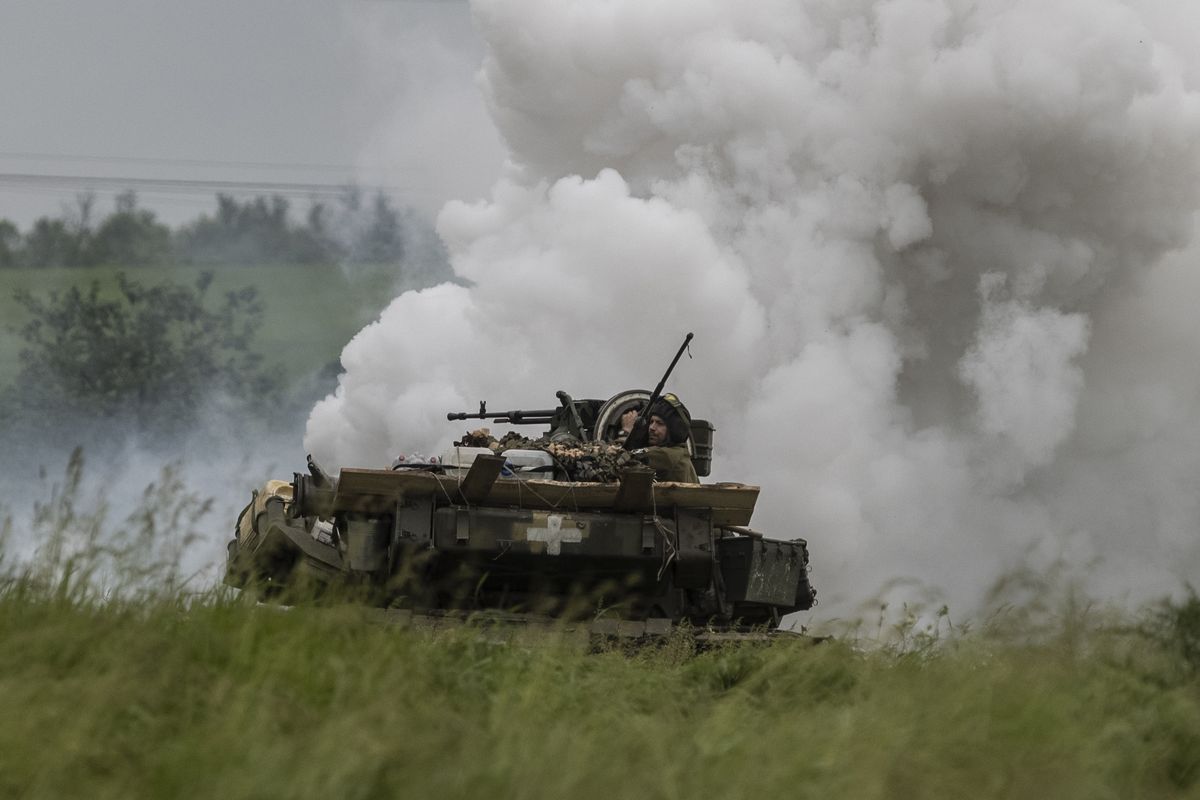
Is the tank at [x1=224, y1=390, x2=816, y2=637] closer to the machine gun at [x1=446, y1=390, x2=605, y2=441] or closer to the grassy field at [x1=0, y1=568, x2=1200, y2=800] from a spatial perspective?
the machine gun at [x1=446, y1=390, x2=605, y2=441]

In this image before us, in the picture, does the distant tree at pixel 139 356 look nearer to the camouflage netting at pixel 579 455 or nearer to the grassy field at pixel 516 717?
the camouflage netting at pixel 579 455

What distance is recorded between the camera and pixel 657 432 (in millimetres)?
14062

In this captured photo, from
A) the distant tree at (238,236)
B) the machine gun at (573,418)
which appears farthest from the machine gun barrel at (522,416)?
the distant tree at (238,236)

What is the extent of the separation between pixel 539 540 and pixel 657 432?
2.22 metres

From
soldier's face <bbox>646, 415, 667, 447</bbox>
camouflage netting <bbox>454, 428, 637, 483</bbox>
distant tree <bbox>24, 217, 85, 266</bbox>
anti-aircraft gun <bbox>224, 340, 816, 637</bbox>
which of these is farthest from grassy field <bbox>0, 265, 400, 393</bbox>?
soldier's face <bbox>646, 415, 667, 447</bbox>

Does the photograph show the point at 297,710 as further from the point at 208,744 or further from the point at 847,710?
the point at 847,710

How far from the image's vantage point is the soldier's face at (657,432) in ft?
46.1

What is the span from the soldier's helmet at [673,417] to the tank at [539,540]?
0.90 m

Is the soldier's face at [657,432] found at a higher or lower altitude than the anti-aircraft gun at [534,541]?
higher

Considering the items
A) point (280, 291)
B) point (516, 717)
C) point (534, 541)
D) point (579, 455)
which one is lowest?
point (516, 717)

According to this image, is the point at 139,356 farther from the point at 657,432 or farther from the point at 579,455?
the point at 579,455

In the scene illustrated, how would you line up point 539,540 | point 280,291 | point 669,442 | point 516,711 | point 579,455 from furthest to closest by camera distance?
point 669,442 → point 579,455 → point 539,540 → point 280,291 → point 516,711

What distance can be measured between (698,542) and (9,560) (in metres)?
6.27

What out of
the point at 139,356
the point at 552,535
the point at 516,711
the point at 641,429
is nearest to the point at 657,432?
the point at 641,429
